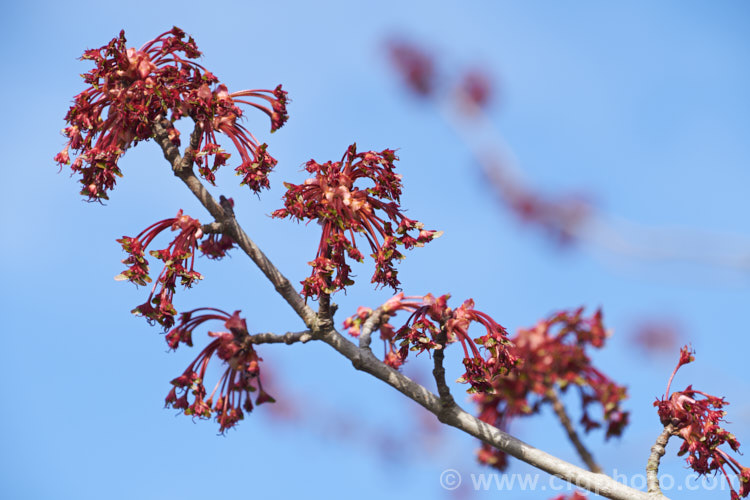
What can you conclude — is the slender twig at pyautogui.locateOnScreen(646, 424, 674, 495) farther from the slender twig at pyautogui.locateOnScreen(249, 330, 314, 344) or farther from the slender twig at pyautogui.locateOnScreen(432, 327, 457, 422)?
the slender twig at pyautogui.locateOnScreen(249, 330, 314, 344)

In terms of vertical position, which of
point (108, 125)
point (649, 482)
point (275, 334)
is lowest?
point (649, 482)

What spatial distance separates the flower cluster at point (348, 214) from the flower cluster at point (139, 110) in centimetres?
30

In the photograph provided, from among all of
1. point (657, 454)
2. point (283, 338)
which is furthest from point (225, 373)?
point (657, 454)

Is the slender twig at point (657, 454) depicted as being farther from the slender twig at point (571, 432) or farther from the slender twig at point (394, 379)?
the slender twig at point (571, 432)

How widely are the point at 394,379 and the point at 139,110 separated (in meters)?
1.93

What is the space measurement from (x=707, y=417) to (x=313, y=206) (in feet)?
8.40

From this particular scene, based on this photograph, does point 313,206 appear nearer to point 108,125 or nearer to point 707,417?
point 108,125

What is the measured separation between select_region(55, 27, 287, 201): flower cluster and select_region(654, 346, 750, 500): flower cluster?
2722 mm

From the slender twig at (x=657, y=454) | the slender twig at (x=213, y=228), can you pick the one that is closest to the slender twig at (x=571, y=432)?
the slender twig at (x=657, y=454)

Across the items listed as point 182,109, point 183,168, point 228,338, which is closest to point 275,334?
point 228,338

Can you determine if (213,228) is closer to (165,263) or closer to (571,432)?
(165,263)

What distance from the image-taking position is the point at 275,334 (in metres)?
3.92

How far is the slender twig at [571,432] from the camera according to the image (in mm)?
5469

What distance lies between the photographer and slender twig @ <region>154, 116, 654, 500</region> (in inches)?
150
